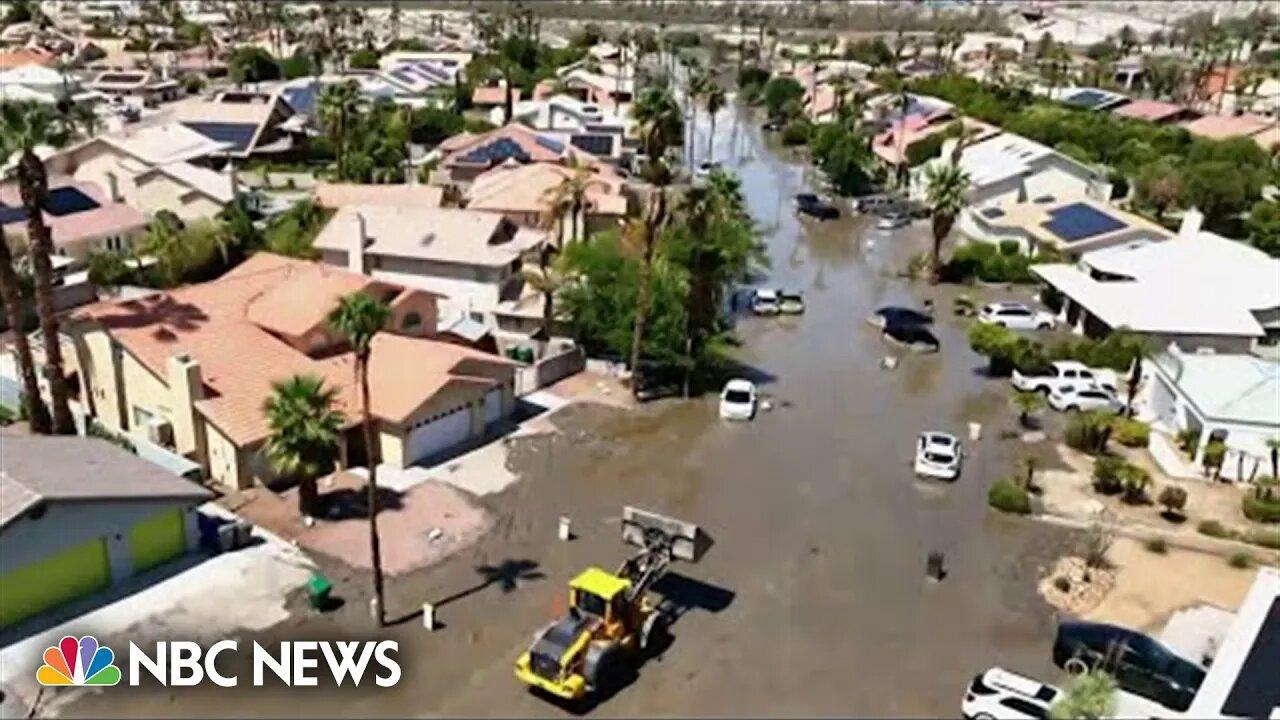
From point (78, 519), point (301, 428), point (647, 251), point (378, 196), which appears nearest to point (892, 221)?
point (378, 196)

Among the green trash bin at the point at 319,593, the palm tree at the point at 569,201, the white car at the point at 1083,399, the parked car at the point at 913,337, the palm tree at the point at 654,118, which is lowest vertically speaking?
the parked car at the point at 913,337

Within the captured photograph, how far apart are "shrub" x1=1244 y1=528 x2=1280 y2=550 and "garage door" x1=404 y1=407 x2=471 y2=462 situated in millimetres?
26308

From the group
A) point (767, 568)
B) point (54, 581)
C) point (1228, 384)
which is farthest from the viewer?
point (1228, 384)

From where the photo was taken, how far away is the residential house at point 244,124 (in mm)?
88688

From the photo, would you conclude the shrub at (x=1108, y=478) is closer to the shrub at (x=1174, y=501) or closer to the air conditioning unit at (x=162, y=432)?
the shrub at (x=1174, y=501)

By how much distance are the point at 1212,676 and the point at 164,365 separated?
103 ft

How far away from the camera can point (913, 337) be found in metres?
55.0

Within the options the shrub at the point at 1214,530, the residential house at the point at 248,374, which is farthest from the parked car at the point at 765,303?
the shrub at the point at 1214,530

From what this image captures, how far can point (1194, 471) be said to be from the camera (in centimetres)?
4112

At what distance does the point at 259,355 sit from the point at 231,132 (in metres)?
56.8

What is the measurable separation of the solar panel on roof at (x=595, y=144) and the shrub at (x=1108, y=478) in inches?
2184

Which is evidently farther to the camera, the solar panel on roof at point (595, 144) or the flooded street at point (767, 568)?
the solar panel on roof at point (595, 144)

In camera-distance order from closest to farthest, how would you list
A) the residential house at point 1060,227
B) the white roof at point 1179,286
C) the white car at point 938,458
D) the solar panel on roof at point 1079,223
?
the white car at point 938,458 < the white roof at point 1179,286 < the residential house at point 1060,227 < the solar panel on roof at point 1079,223

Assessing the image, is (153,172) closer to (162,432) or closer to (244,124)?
(244,124)
